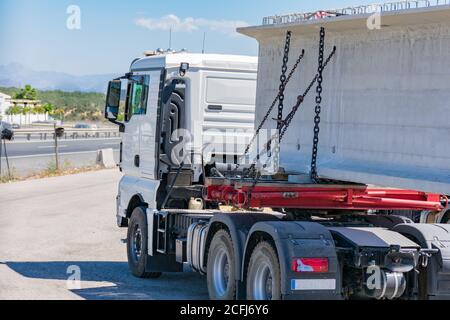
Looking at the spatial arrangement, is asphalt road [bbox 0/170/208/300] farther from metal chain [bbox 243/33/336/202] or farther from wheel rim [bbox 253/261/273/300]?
wheel rim [bbox 253/261/273/300]

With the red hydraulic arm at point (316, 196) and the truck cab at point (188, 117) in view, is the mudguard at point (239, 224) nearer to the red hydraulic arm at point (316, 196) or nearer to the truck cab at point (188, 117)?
the red hydraulic arm at point (316, 196)

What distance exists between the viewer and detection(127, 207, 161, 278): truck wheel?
43.5 ft

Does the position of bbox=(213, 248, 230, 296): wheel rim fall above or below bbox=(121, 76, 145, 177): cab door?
below

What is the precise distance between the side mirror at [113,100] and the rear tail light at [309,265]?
19.7ft

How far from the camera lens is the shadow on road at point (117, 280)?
39.3ft

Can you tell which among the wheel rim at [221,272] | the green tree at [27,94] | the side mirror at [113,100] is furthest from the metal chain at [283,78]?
the green tree at [27,94]

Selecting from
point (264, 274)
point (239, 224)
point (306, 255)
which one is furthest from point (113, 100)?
point (306, 255)

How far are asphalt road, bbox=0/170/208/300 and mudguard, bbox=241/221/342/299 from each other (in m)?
3.36

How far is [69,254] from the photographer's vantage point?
1532cm

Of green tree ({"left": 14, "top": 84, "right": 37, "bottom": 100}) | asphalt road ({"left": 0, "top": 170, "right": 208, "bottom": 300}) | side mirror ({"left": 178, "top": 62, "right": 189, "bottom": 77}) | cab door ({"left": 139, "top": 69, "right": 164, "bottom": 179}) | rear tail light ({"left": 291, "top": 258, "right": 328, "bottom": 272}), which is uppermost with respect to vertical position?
green tree ({"left": 14, "top": 84, "right": 37, "bottom": 100})

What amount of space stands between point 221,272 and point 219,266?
0.23ft

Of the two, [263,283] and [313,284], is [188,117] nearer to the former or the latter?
[263,283]

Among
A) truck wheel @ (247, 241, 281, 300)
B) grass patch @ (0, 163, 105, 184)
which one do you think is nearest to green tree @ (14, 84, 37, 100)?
grass patch @ (0, 163, 105, 184)
